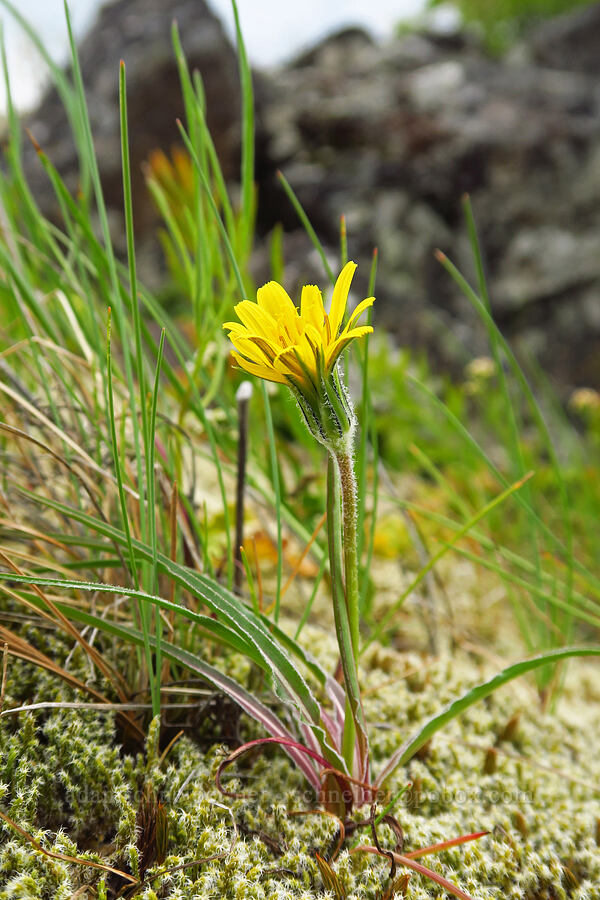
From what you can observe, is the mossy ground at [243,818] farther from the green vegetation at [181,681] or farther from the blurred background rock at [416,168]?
the blurred background rock at [416,168]

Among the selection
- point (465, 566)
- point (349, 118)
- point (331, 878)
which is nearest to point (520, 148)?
point (349, 118)

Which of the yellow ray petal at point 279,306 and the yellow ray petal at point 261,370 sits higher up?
the yellow ray petal at point 279,306

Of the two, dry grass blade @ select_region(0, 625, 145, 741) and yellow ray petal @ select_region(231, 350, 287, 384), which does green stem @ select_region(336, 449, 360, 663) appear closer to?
yellow ray petal @ select_region(231, 350, 287, 384)

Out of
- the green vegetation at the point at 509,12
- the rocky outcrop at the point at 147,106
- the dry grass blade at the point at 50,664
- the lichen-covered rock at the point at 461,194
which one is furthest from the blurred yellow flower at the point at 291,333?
the green vegetation at the point at 509,12

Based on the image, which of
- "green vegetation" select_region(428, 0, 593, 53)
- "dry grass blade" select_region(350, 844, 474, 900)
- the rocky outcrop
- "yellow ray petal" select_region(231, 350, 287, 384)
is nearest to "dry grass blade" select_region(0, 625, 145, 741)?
"dry grass blade" select_region(350, 844, 474, 900)

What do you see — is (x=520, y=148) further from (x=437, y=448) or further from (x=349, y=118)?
(x=437, y=448)

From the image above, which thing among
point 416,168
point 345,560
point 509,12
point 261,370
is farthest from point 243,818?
point 509,12

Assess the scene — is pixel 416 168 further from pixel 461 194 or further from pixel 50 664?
pixel 50 664
